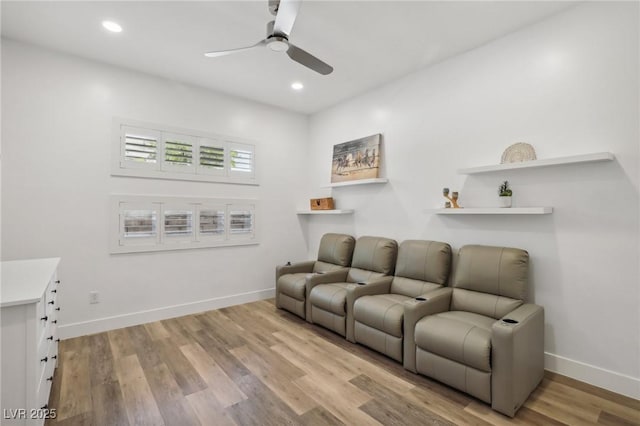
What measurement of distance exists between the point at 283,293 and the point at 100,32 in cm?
341

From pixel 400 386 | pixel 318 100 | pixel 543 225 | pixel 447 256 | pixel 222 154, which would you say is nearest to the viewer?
pixel 400 386

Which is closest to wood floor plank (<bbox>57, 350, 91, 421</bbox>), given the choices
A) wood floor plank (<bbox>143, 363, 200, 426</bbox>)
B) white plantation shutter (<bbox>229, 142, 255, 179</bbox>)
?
wood floor plank (<bbox>143, 363, 200, 426</bbox>)

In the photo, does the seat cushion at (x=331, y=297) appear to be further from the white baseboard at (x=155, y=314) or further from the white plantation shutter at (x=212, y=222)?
the white plantation shutter at (x=212, y=222)

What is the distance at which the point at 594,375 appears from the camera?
7.66 ft

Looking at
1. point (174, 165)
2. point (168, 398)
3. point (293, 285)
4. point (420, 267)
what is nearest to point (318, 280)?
point (293, 285)

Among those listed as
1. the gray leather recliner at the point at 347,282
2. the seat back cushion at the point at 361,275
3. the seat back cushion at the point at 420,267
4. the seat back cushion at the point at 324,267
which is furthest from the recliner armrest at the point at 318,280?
the seat back cushion at the point at 420,267

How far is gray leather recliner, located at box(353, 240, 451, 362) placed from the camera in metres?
2.68

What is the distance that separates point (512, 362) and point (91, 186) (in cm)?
422

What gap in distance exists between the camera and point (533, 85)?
2.69 metres

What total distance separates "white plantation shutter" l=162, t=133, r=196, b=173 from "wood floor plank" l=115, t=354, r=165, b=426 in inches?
87.7

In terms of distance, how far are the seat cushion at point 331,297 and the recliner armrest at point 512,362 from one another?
1.48 meters

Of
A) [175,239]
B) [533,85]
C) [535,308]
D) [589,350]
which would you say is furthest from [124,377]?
[533,85]

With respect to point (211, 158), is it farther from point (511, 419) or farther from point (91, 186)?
point (511, 419)

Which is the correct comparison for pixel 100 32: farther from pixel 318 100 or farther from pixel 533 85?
pixel 533 85
